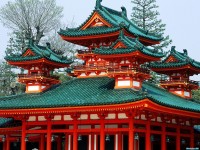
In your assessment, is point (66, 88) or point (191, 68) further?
point (191, 68)

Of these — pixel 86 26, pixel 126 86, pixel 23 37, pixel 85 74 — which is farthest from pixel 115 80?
pixel 23 37

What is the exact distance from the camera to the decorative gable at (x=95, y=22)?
3476 centimetres

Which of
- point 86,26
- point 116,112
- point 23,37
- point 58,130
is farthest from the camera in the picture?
point 23,37

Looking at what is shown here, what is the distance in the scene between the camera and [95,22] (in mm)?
35281

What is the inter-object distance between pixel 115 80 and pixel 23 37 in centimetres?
2990

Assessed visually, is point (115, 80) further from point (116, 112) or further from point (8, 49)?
point (8, 49)

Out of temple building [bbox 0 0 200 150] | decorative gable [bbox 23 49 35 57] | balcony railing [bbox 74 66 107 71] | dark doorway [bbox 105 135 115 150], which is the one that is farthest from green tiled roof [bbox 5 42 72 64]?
dark doorway [bbox 105 135 115 150]

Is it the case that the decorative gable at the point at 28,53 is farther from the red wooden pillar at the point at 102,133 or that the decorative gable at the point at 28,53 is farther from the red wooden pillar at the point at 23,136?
the red wooden pillar at the point at 102,133

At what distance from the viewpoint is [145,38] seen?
36.7m

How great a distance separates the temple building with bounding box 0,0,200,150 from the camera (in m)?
28.2

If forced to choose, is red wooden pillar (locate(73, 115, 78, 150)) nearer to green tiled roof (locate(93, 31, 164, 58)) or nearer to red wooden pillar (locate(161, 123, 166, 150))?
green tiled roof (locate(93, 31, 164, 58))

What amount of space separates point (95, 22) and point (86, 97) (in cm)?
782

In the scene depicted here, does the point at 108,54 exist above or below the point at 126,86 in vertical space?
above

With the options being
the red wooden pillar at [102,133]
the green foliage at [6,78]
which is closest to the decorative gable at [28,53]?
the red wooden pillar at [102,133]
